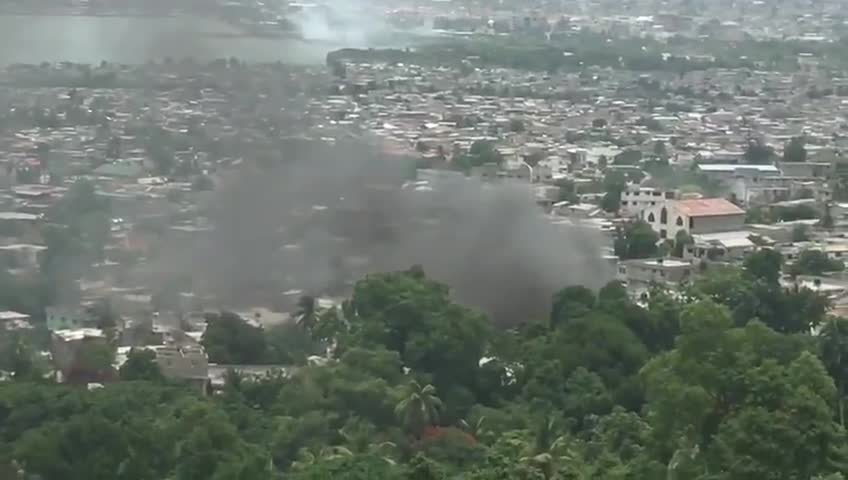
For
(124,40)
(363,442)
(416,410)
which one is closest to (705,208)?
(124,40)

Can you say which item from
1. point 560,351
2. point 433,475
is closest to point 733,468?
point 433,475

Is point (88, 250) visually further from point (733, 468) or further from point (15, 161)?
point (733, 468)

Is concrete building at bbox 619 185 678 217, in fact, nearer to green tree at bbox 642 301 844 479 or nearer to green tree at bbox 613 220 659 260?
green tree at bbox 613 220 659 260

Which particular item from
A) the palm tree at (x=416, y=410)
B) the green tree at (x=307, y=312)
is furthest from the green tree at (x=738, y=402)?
the green tree at (x=307, y=312)

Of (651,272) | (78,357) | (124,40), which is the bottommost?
(651,272)

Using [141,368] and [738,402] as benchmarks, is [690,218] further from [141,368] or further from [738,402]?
[738,402]

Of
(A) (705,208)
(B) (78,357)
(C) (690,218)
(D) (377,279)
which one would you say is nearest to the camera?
(B) (78,357)

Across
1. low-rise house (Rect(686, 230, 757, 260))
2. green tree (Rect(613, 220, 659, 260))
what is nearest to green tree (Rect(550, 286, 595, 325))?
green tree (Rect(613, 220, 659, 260))

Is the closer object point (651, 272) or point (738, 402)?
point (738, 402)
